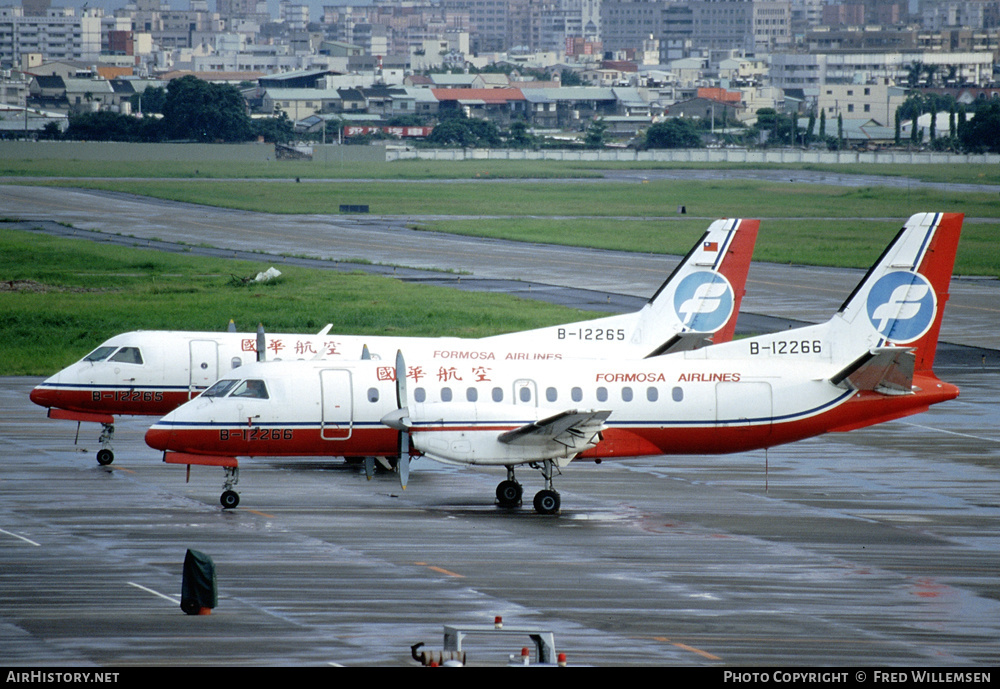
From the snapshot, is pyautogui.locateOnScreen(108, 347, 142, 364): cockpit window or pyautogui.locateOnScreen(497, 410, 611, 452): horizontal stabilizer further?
pyautogui.locateOnScreen(108, 347, 142, 364): cockpit window

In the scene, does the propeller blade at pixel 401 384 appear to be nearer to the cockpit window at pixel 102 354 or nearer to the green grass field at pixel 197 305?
the cockpit window at pixel 102 354

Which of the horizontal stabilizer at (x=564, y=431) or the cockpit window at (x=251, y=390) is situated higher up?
the cockpit window at (x=251, y=390)

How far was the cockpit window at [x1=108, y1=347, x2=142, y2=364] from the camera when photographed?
109ft

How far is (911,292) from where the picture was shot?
3106 centimetres

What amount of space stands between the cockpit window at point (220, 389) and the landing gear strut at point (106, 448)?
5.33 m

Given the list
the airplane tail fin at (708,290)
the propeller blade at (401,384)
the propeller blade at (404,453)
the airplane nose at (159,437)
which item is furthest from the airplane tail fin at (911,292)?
the airplane nose at (159,437)

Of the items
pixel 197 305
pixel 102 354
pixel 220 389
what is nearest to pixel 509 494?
pixel 220 389

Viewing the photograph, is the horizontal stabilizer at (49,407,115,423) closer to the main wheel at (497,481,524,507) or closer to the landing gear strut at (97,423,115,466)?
the landing gear strut at (97,423,115,466)

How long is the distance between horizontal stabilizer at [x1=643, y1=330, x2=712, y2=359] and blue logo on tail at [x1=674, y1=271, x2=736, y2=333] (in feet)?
2.57

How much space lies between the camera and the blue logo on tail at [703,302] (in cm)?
3662

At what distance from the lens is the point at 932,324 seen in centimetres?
3095

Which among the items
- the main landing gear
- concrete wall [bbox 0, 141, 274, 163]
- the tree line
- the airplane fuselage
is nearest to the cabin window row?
the airplane fuselage

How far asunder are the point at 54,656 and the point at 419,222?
89.1 meters
